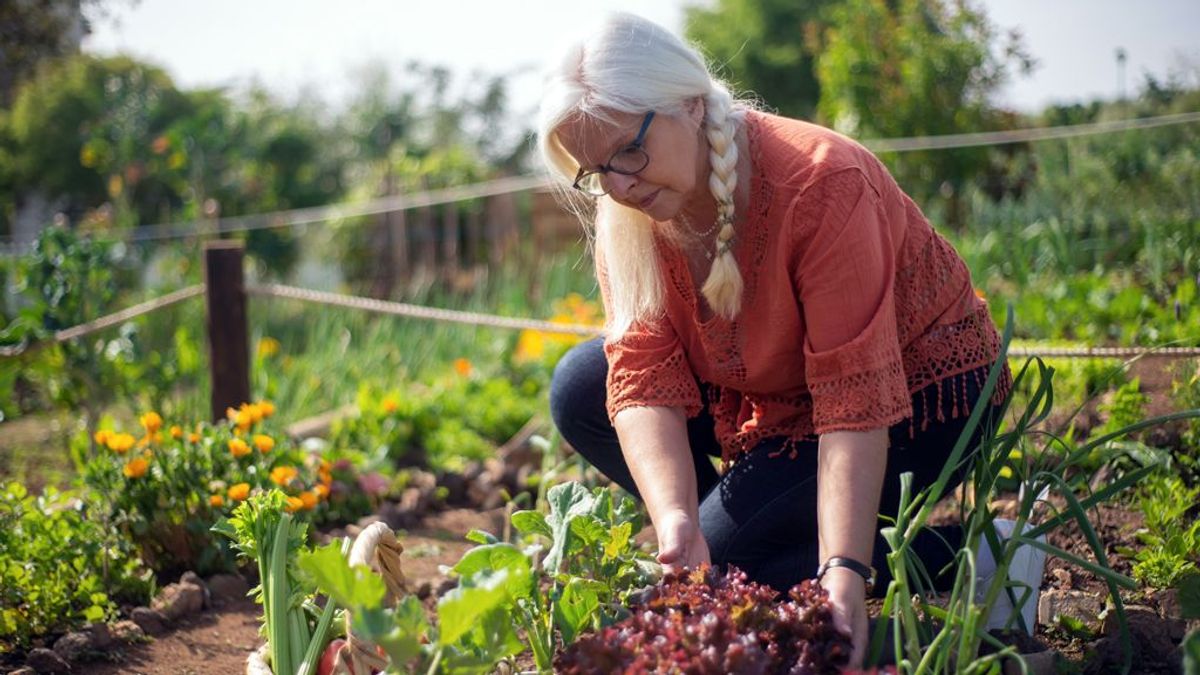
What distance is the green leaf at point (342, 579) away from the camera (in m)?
1.32

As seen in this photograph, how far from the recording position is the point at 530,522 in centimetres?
183

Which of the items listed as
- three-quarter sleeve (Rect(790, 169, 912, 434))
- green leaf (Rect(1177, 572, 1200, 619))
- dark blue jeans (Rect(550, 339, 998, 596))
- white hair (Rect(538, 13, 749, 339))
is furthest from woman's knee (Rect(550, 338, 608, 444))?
green leaf (Rect(1177, 572, 1200, 619))

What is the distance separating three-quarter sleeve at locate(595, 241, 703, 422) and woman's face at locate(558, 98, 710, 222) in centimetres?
29

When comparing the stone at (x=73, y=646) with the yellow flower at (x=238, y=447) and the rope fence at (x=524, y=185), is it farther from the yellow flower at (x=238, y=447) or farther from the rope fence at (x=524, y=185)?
the rope fence at (x=524, y=185)

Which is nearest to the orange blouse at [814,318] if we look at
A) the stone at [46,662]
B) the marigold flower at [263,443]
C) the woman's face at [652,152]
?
the woman's face at [652,152]

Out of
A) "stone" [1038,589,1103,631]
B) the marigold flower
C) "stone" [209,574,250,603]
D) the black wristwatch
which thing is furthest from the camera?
the marigold flower

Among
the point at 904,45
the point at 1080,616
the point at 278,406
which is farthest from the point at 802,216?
the point at 904,45

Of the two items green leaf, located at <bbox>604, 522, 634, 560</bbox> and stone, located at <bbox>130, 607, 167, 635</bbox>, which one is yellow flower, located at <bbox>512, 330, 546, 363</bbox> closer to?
stone, located at <bbox>130, 607, 167, 635</bbox>

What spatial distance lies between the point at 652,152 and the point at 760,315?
350mm

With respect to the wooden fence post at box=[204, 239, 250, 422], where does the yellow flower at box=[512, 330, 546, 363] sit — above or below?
A: below

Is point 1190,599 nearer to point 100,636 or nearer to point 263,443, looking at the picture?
point 100,636

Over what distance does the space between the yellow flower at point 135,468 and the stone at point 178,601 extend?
29 centimetres

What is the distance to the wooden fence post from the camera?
3734mm

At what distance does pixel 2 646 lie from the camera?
2.16m
